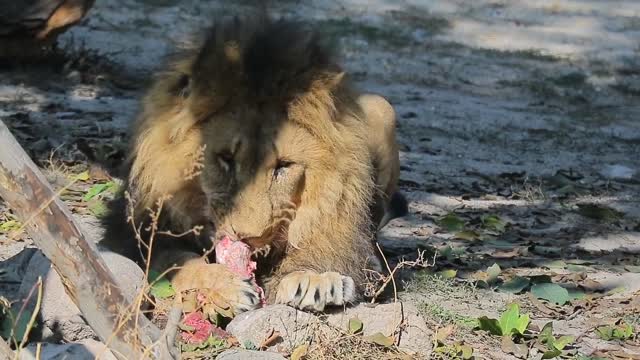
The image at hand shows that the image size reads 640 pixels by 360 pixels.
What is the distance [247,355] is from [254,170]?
0.74 metres

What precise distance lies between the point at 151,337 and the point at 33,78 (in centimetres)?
680

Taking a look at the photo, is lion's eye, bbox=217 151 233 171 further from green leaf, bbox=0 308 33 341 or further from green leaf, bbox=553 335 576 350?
green leaf, bbox=553 335 576 350

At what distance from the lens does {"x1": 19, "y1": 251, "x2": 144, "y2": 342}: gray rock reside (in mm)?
4473

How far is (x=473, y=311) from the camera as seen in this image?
18.1 ft

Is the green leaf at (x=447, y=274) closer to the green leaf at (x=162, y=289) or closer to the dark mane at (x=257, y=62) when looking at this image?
the dark mane at (x=257, y=62)

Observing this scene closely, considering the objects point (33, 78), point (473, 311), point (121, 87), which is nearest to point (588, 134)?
point (121, 87)

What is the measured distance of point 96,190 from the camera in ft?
22.7

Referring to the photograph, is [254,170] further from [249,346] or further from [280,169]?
[249,346]

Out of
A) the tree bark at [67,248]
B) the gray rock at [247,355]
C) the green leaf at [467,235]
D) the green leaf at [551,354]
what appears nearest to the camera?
the tree bark at [67,248]

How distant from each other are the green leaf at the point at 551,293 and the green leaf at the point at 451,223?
133 centimetres

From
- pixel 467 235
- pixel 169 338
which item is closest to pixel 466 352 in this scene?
pixel 169 338

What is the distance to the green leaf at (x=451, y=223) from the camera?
7199mm

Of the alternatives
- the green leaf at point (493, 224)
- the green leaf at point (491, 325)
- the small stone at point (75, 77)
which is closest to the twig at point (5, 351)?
the green leaf at point (491, 325)

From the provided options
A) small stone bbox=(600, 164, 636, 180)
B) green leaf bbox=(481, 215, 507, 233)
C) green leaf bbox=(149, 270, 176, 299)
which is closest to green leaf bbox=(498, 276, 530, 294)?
green leaf bbox=(481, 215, 507, 233)
